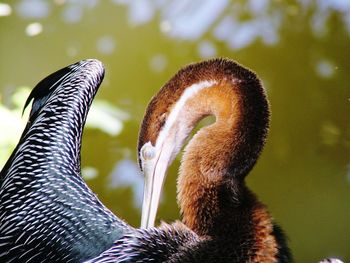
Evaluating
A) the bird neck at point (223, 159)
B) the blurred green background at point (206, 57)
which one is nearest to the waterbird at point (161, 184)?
the bird neck at point (223, 159)

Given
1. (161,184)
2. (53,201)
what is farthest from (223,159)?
(53,201)

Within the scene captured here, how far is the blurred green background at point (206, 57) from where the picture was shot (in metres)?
1.38

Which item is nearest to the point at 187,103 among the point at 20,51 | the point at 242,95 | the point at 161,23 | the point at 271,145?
the point at 242,95

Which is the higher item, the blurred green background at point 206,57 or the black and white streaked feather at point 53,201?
the blurred green background at point 206,57

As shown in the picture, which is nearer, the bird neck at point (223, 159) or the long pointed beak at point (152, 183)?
the bird neck at point (223, 159)

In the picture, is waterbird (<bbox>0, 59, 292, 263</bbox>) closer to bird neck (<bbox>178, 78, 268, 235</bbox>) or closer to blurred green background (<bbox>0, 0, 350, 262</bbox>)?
bird neck (<bbox>178, 78, 268, 235</bbox>)

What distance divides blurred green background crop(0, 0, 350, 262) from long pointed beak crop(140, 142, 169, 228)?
0.06m

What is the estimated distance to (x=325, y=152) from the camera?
4.57ft

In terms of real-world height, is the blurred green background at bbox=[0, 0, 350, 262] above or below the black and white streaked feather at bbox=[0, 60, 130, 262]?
above

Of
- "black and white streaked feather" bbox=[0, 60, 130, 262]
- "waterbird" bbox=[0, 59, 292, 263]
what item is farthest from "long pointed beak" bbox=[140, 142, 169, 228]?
"black and white streaked feather" bbox=[0, 60, 130, 262]

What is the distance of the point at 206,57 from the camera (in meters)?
1.51

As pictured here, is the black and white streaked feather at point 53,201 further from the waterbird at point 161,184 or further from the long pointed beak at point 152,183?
the long pointed beak at point 152,183

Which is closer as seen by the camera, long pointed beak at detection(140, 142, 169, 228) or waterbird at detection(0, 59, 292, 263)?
waterbird at detection(0, 59, 292, 263)

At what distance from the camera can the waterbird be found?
1100mm
